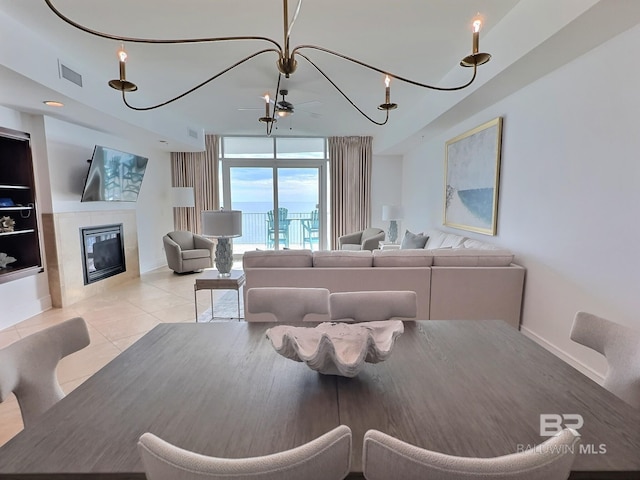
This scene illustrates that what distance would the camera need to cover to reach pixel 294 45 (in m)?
3.04

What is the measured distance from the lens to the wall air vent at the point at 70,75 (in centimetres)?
309

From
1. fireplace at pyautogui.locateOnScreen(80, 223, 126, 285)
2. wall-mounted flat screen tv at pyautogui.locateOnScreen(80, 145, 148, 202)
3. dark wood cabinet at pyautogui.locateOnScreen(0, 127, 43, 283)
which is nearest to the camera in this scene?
dark wood cabinet at pyautogui.locateOnScreen(0, 127, 43, 283)

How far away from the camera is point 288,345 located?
1.09 meters

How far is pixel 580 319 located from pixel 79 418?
73.2 inches

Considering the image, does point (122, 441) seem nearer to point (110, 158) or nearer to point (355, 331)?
point (355, 331)

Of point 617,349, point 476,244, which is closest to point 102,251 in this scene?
point 476,244

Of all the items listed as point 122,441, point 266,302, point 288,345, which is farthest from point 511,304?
point 122,441

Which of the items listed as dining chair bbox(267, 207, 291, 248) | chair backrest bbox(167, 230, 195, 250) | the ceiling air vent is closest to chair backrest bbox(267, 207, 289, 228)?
dining chair bbox(267, 207, 291, 248)

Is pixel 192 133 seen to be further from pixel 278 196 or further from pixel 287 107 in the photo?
pixel 287 107

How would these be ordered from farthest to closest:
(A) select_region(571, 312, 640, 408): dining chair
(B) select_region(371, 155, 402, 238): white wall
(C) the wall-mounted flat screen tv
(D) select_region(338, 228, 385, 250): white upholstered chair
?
(B) select_region(371, 155, 402, 238): white wall
(D) select_region(338, 228, 385, 250): white upholstered chair
(C) the wall-mounted flat screen tv
(A) select_region(571, 312, 640, 408): dining chair

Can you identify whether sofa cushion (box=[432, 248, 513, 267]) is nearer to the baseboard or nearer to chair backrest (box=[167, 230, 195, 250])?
the baseboard

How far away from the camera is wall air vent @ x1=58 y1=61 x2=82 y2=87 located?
10.1 ft

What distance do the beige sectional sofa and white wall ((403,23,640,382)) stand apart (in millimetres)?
266

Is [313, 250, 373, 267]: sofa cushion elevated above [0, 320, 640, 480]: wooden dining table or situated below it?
above
